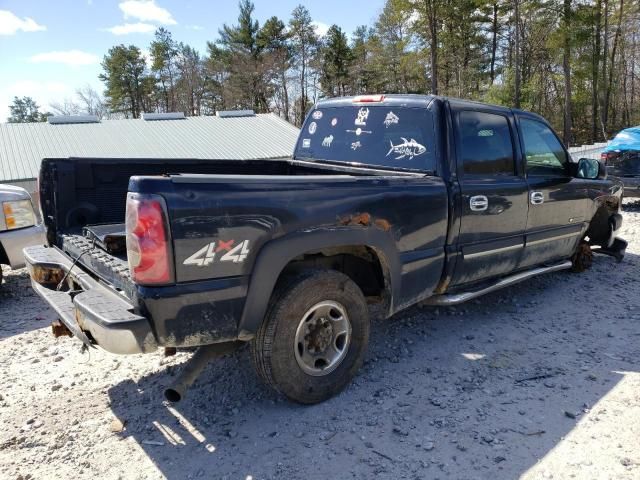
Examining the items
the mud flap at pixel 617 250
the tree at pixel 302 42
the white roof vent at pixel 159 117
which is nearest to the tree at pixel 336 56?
the tree at pixel 302 42

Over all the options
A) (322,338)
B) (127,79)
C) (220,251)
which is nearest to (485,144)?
(322,338)

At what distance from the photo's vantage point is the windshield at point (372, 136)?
11.9 ft

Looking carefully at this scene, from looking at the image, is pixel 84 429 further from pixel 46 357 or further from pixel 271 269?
pixel 271 269

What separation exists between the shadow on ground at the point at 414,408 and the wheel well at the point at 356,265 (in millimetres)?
599

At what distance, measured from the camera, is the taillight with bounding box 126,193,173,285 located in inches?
86.4

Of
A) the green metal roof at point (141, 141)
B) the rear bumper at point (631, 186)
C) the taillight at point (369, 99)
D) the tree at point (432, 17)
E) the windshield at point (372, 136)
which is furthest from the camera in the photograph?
the tree at point (432, 17)

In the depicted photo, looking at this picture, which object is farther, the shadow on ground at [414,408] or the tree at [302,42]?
the tree at [302,42]

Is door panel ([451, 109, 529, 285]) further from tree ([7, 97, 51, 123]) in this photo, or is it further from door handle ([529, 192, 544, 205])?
tree ([7, 97, 51, 123])

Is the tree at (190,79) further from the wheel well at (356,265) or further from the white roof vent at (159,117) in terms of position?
the wheel well at (356,265)

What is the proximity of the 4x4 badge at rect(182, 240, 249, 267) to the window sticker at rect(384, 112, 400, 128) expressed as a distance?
190 centimetres

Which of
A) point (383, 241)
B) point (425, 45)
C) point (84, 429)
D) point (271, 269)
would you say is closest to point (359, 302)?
point (383, 241)

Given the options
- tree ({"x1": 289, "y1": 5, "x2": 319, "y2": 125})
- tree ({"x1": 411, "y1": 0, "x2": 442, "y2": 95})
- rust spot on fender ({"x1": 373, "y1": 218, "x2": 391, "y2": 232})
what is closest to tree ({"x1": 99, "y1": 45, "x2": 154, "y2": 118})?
tree ({"x1": 289, "y1": 5, "x2": 319, "y2": 125})

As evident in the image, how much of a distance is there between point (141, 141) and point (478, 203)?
54.9ft

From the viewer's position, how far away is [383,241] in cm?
304
